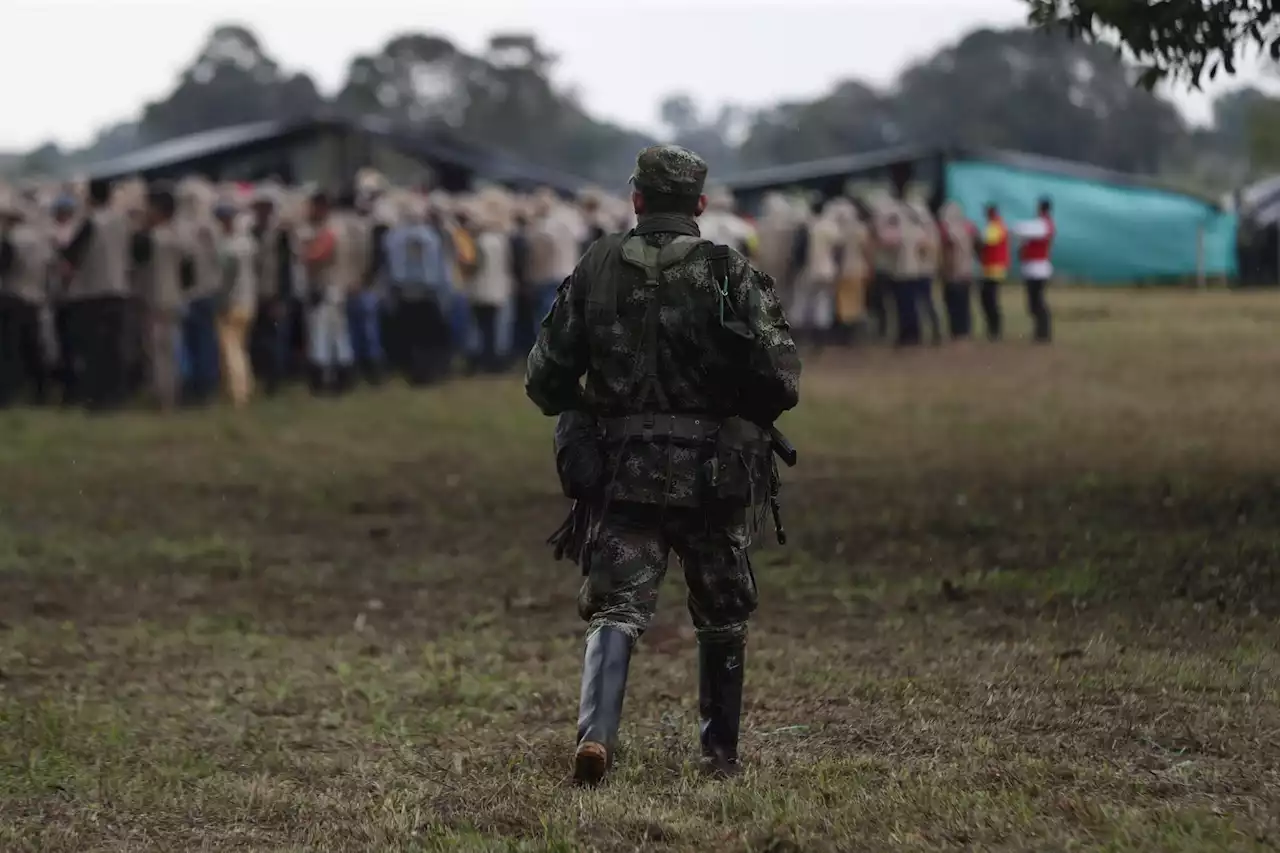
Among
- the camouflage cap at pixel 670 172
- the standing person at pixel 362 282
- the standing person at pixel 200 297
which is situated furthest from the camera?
the standing person at pixel 362 282

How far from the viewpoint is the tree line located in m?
77.8

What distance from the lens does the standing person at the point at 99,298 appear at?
1609 cm

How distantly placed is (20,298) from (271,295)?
233 centimetres

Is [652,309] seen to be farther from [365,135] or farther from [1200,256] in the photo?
[1200,256]

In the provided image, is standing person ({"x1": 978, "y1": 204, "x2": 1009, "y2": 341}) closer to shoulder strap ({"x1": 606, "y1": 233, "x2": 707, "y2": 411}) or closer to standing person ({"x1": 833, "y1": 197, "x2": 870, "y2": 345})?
standing person ({"x1": 833, "y1": 197, "x2": 870, "y2": 345})

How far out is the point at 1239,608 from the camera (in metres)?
7.95

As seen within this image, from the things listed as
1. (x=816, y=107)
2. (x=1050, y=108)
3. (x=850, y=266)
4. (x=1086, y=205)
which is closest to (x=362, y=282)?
(x=850, y=266)

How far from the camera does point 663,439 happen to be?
17.3 feet

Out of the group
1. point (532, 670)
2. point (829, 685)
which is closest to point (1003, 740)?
point (829, 685)

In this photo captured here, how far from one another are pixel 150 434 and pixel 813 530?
Result: 682 cm

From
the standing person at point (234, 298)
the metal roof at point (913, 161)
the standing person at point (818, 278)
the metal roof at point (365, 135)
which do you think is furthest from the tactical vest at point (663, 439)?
the metal roof at point (913, 161)

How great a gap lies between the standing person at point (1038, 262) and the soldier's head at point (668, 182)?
61.4 ft

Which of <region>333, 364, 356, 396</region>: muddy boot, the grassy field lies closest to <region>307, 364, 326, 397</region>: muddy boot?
<region>333, 364, 356, 396</region>: muddy boot

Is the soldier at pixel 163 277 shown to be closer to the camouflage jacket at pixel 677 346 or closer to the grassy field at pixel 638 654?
the grassy field at pixel 638 654
